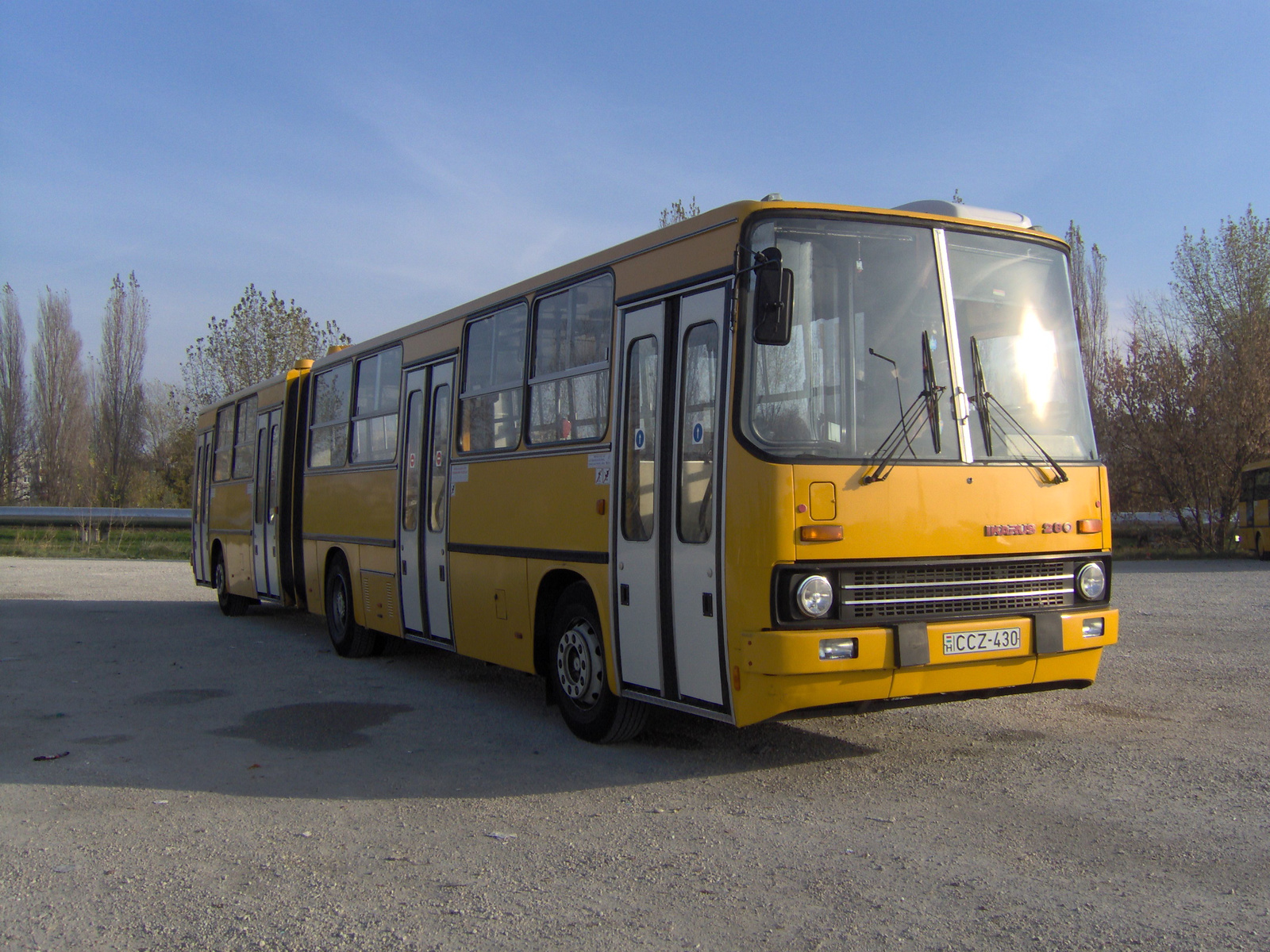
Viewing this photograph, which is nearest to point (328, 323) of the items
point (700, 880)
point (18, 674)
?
point (18, 674)

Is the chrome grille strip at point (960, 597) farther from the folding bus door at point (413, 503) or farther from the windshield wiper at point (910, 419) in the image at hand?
the folding bus door at point (413, 503)

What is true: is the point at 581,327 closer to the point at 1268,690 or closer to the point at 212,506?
the point at 1268,690

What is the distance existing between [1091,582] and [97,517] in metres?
34.6

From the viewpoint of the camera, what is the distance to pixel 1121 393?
34.3 meters

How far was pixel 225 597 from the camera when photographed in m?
16.6

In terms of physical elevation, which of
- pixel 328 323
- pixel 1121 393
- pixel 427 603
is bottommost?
pixel 427 603

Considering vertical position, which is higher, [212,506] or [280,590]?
[212,506]

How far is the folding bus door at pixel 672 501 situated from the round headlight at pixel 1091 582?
2.19 metres

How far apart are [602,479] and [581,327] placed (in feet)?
3.94

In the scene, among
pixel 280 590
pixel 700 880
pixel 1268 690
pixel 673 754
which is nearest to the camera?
pixel 700 880

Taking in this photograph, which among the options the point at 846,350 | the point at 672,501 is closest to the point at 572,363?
the point at 672,501

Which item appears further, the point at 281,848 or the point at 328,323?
the point at 328,323

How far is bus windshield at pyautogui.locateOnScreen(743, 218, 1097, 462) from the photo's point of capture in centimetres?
590

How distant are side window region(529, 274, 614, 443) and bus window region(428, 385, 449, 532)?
167 centimetres
